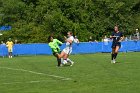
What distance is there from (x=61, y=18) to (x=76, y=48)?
29.7 feet

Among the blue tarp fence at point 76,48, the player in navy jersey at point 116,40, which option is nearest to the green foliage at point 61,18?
the blue tarp fence at point 76,48

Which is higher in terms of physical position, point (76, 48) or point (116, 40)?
point (116, 40)

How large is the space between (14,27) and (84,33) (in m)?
8.43

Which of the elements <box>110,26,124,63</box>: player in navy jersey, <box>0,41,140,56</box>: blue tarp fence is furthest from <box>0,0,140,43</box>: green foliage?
<box>110,26,124,63</box>: player in navy jersey

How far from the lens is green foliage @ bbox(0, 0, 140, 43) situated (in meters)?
53.0

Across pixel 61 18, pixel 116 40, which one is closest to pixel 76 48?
pixel 61 18

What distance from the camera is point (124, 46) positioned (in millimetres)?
45500

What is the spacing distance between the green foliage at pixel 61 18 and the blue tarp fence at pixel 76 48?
7974mm

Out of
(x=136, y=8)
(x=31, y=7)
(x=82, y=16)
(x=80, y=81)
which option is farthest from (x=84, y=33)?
(x=80, y=81)

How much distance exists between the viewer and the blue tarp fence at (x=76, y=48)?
4269 centimetres

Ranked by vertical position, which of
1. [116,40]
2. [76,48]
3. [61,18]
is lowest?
[76,48]

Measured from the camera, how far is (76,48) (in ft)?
144

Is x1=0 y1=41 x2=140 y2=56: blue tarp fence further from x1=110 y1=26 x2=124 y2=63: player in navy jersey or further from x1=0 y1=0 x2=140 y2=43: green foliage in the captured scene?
x1=110 y1=26 x2=124 y2=63: player in navy jersey

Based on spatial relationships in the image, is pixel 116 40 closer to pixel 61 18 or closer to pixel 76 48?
pixel 76 48
